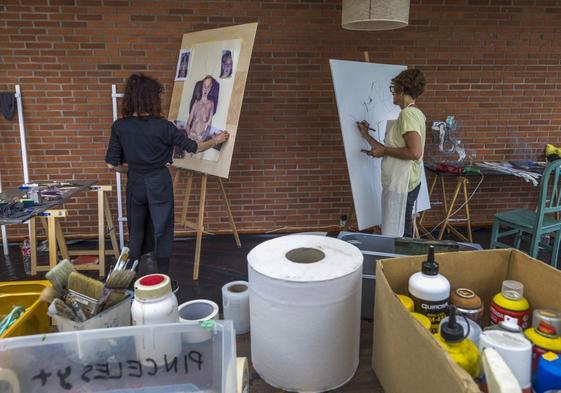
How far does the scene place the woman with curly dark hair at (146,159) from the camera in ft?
7.65

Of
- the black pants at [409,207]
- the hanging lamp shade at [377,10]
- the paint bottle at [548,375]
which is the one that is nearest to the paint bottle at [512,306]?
the paint bottle at [548,375]

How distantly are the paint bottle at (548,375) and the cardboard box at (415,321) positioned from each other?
0.16 m

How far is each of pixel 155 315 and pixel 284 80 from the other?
316 cm

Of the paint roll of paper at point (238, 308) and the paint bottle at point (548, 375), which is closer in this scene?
the paint bottle at point (548, 375)

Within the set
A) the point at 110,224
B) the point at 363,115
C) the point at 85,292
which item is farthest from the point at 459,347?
the point at 110,224

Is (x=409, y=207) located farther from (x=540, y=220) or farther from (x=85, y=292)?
(x=85, y=292)

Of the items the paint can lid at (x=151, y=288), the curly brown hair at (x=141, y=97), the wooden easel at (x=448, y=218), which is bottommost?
the wooden easel at (x=448, y=218)

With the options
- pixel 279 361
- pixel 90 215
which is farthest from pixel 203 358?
pixel 90 215

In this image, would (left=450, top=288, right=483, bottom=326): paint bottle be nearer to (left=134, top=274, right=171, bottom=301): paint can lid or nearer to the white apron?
(left=134, top=274, right=171, bottom=301): paint can lid

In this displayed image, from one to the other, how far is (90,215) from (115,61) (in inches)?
55.1

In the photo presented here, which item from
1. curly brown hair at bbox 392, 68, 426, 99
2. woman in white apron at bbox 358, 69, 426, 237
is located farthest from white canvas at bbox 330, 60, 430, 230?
curly brown hair at bbox 392, 68, 426, 99

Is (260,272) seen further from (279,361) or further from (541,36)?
(541,36)

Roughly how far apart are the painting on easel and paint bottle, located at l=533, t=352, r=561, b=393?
2.31 meters

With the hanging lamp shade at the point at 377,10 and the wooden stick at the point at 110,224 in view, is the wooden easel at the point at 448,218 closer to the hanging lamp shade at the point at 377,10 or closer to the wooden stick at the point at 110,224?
the hanging lamp shade at the point at 377,10
